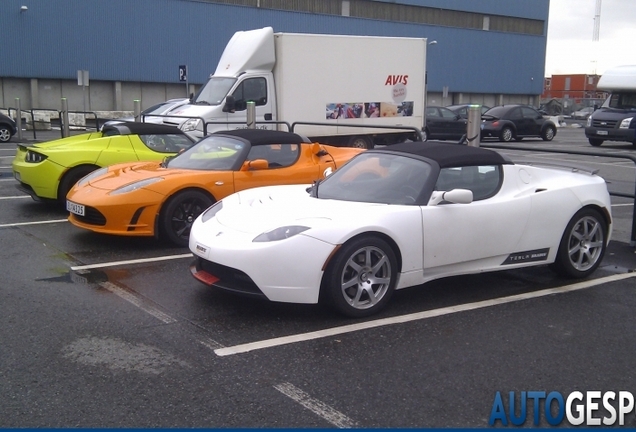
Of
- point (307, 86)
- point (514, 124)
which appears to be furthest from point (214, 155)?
point (514, 124)

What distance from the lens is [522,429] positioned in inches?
152

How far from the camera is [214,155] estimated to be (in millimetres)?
9000

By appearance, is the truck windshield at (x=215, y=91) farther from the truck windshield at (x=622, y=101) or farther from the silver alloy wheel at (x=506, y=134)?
the truck windshield at (x=622, y=101)

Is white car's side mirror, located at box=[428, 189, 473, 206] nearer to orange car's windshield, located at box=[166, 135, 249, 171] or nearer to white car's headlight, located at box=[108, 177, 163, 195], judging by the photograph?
orange car's windshield, located at box=[166, 135, 249, 171]

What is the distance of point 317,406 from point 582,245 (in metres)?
4.00

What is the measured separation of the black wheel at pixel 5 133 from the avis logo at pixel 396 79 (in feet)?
39.1

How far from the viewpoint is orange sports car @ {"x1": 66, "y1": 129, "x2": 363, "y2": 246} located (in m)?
7.94

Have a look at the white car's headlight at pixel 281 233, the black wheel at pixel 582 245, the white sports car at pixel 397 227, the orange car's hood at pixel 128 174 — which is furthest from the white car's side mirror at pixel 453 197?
the orange car's hood at pixel 128 174

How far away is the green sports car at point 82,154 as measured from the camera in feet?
33.0

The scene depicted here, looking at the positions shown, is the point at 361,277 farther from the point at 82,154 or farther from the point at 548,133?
the point at 548,133

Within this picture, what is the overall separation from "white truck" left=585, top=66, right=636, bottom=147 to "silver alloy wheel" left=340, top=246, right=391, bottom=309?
2122 cm

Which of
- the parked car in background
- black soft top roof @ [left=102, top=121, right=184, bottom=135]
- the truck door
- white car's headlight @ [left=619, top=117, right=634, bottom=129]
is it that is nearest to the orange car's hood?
black soft top roof @ [left=102, top=121, right=184, bottom=135]

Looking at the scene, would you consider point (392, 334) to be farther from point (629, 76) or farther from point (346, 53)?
point (629, 76)

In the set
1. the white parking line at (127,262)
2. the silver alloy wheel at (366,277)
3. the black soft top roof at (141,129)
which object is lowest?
the white parking line at (127,262)
